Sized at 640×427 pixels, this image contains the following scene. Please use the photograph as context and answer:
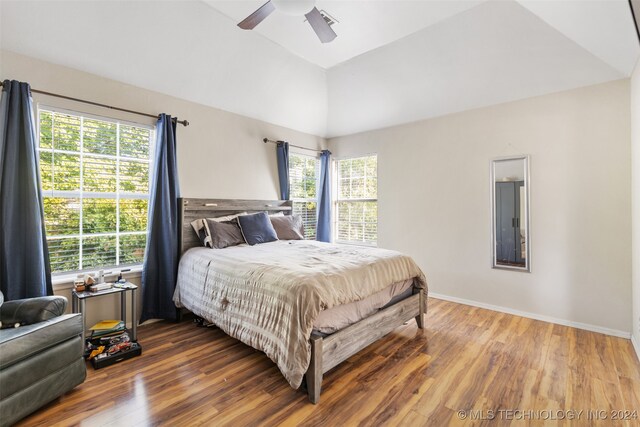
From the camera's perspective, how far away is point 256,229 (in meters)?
3.61

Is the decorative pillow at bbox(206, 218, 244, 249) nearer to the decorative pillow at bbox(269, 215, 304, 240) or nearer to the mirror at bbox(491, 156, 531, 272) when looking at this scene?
the decorative pillow at bbox(269, 215, 304, 240)

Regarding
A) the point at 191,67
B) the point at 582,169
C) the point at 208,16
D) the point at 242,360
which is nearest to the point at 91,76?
the point at 191,67

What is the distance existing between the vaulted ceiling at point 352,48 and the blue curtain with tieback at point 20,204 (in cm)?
54

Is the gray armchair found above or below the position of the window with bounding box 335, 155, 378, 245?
below

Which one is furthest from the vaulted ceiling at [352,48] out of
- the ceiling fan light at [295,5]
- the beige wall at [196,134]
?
the ceiling fan light at [295,5]

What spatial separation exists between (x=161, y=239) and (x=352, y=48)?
3.03m

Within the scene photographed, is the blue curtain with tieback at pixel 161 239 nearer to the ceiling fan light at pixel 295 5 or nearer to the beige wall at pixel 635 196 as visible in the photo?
the ceiling fan light at pixel 295 5

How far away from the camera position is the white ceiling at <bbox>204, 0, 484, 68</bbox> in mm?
2697

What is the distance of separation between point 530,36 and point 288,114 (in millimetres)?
2988

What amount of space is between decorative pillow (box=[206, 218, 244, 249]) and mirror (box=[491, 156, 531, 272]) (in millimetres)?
3092

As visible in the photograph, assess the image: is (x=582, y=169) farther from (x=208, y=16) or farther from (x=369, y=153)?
(x=208, y=16)

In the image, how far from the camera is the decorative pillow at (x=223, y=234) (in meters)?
3.29

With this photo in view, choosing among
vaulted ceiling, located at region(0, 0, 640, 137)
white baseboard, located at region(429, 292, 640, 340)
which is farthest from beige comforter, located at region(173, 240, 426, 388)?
vaulted ceiling, located at region(0, 0, 640, 137)

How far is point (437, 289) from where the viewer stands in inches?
162
